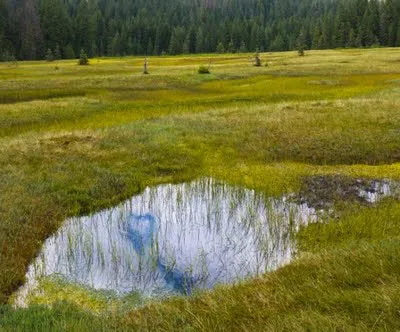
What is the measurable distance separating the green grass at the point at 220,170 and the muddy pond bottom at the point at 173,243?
66 cm

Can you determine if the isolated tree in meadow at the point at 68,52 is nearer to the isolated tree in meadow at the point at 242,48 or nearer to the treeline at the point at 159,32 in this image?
the treeline at the point at 159,32

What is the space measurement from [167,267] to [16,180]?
7825 millimetres

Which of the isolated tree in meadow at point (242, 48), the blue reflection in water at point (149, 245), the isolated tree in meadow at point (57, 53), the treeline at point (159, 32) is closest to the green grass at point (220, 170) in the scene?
the blue reflection in water at point (149, 245)

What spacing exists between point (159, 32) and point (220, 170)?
464 feet

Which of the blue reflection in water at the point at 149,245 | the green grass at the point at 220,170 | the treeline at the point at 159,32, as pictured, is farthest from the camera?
the treeline at the point at 159,32

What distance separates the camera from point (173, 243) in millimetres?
11859

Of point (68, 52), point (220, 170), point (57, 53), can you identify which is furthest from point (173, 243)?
point (68, 52)

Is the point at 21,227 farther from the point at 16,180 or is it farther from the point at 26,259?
the point at 16,180

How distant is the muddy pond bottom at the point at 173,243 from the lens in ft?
32.6

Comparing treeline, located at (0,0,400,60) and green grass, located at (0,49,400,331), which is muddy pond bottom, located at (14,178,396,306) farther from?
treeline, located at (0,0,400,60)

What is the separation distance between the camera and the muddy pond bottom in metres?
9.92

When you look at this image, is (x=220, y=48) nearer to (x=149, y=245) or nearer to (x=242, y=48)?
(x=242, y=48)

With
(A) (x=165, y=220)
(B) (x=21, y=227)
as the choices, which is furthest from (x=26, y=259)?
(A) (x=165, y=220)

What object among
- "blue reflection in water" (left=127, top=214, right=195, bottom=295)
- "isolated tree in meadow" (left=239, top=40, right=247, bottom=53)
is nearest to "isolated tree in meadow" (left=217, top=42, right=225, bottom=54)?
"isolated tree in meadow" (left=239, top=40, right=247, bottom=53)
